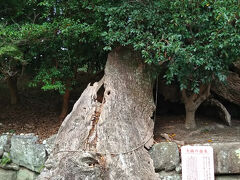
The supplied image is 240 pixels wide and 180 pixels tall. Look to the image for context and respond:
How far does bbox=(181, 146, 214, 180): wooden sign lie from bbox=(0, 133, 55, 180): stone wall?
2.36m

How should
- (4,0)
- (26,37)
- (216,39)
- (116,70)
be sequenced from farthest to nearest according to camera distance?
(4,0) → (116,70) → (26,37) → (216,39)

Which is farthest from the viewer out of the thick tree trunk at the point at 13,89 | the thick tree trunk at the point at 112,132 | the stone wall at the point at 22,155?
the thick tree trunk at the point at 13,89

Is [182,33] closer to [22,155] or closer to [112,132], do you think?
[112,132]

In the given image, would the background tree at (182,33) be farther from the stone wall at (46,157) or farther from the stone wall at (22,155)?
the stone wall at (22,155)

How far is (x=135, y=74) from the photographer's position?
439 centimetres

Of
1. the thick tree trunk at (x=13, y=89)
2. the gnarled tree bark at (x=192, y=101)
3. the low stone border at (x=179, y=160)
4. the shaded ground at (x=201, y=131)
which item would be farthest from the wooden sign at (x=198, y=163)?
the thick tree trunk at (x=13, y=89)

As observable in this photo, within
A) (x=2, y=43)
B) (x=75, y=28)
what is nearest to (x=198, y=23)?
(x=75, y=28)

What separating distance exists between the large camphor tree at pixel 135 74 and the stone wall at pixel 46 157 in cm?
36

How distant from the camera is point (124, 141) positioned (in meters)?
3.17

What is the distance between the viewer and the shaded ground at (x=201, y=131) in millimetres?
4129

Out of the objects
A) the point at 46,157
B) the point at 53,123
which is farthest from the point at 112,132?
the point at 53,123

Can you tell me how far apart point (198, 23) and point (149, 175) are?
2597 millimetres

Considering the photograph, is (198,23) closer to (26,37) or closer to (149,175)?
(149,175)

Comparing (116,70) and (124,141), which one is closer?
(124,141)
